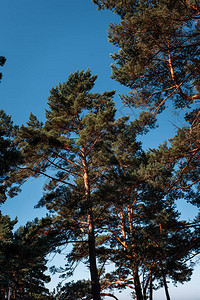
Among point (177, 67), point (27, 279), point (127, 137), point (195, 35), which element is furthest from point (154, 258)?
point (27, 279)

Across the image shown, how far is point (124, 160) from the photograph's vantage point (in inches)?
547

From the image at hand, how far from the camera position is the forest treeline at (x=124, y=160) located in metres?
7.95

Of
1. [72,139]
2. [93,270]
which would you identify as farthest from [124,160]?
[93,270]

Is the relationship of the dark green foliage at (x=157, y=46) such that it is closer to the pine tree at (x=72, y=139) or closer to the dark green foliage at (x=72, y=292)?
the pine tree at (x=72, y=139)

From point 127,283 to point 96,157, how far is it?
25.6 ft

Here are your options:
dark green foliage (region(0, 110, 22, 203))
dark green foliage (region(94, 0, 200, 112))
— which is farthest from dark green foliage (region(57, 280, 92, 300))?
dark green foliage (region(94, 0, 200, 112))

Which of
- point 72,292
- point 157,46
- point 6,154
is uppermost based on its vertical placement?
point 157,46

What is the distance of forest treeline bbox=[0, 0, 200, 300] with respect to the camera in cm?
795

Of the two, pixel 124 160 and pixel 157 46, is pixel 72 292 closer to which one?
pixel 124 160

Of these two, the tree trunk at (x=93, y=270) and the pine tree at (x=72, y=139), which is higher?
the pine tree at (x=72, y=139)

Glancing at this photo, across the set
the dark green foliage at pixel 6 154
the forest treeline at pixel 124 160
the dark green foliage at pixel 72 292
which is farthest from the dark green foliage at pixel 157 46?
the dark green foliage at pixel 72 292

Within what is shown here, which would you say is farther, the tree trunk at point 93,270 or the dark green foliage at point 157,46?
the tree trunk at point 93,270

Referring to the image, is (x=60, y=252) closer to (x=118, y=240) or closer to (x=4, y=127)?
(x=118, y=240)

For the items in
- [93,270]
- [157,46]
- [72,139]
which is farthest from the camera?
[72,139]
